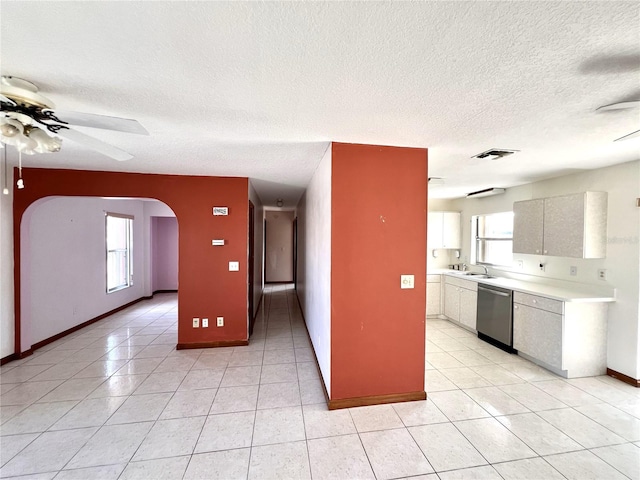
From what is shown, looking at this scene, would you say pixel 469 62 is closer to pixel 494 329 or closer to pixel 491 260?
pixel 494 329

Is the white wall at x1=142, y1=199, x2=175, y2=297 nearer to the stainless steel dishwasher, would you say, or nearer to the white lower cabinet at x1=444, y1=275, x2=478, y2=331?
the white lower cabinet at x1=444, y1=275, x2=478, y2=331

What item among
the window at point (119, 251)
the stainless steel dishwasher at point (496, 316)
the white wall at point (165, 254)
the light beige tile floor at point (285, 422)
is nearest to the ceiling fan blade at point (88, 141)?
the light beige tile floor at point (285, 422)

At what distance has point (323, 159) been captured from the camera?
2.80 m

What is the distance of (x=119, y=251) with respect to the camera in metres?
5.69

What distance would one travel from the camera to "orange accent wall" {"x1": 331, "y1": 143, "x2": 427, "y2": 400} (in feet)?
7.93

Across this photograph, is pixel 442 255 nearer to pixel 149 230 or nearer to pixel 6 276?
pixel 6 276

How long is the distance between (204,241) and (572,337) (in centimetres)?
464

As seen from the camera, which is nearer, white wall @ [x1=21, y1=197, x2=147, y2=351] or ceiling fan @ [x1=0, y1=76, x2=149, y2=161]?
ceiling fan @ [x1=0, y1=76, x2=149, y2=161]

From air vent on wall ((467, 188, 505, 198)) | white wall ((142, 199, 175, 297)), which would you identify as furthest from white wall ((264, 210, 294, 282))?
air vent on wall ((467, 188, 505, 198))

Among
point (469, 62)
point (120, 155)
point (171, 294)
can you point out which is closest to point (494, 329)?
point (469, 62)

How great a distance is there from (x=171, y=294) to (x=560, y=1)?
842 cm

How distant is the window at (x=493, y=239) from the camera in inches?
178

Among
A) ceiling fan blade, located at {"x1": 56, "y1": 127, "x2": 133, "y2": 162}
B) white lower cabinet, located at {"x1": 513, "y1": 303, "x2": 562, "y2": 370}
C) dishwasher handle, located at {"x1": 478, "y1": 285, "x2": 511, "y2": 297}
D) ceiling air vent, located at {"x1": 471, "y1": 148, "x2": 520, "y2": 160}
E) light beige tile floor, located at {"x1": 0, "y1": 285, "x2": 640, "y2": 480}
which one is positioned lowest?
light beige tile floor, located at {"x1": 0, "y1": 285, "x2": 640, "y2": 480}

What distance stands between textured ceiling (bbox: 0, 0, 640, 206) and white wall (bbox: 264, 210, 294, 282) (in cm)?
669
